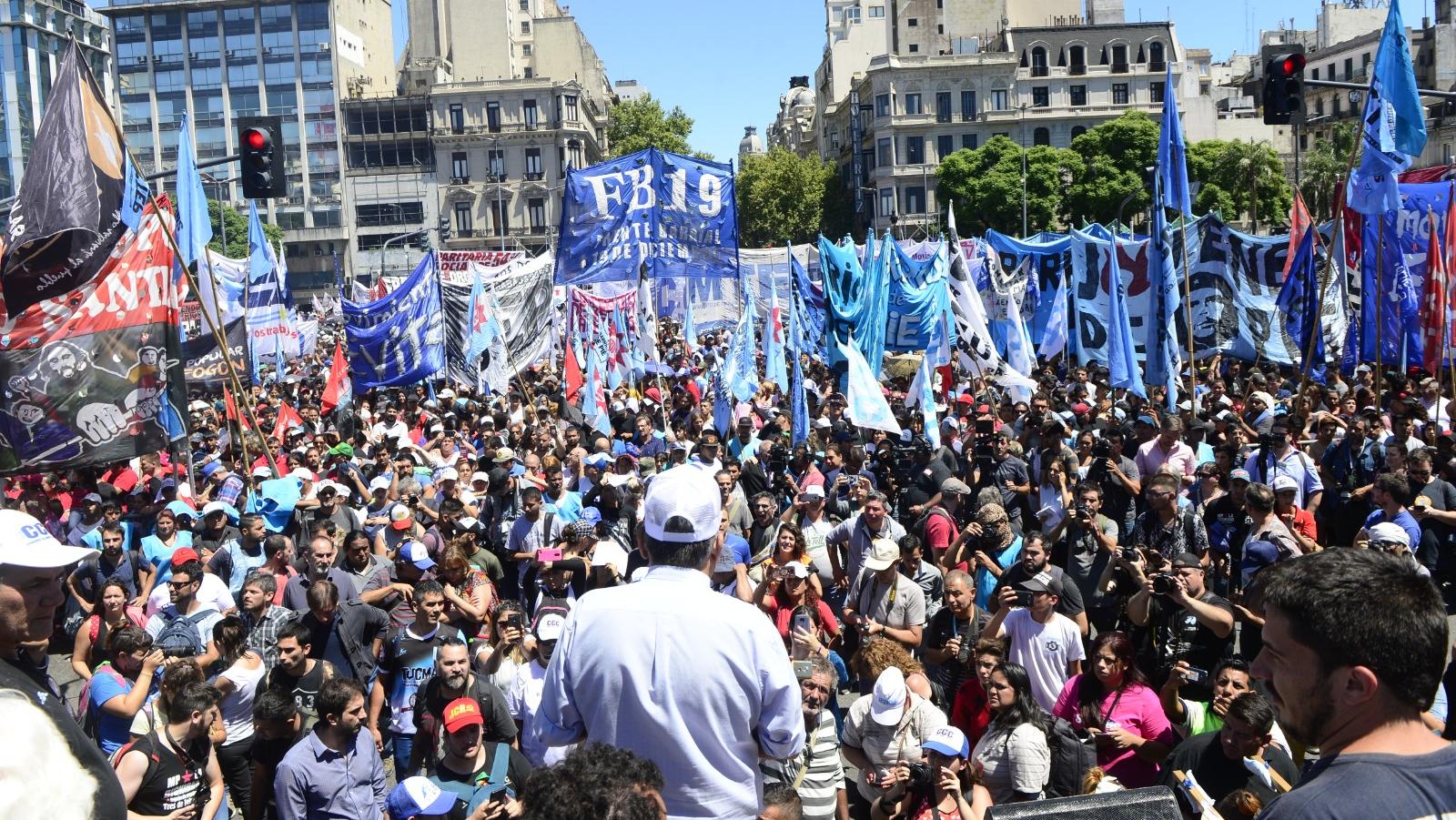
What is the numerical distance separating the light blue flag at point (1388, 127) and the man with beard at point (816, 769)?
8.18 meters

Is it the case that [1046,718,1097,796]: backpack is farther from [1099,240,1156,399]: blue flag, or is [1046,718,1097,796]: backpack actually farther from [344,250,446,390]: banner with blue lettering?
[344,250,446,390]: banner with blue lettering

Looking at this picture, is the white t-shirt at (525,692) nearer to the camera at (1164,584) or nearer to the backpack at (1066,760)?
the backpack at (1066,760)

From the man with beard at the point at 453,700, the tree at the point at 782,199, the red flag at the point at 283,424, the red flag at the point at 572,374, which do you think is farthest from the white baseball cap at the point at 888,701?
the tree at the point at 782,199

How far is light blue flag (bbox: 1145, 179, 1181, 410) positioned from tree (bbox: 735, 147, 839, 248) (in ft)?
239

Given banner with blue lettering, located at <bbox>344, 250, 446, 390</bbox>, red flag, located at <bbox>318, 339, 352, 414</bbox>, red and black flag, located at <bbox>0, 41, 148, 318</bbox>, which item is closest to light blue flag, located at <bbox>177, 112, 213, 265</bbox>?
red and black flag, located at <bbox>0, 41, 148, 318</bbox>

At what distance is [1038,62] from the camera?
82.1m

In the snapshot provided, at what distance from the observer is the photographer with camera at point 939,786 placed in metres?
4.68

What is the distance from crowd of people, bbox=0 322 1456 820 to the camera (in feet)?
7.23

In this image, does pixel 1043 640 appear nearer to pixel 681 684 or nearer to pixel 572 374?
pixel 681 684

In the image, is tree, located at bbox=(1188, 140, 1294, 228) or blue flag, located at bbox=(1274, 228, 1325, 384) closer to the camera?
blue flag, located at bbox=(1274, 228, 1325, 384)

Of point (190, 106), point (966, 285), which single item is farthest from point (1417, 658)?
point (190, 106)

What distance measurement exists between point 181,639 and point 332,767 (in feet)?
6.36

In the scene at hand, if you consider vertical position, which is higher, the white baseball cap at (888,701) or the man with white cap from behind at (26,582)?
the man with white cap from behind at (26,582)

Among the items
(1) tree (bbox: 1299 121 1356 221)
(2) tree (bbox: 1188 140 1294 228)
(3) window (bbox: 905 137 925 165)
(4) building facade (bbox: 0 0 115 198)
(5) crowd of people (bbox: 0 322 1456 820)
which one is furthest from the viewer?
(4) building facade (bbox: 0 0 115 198)
